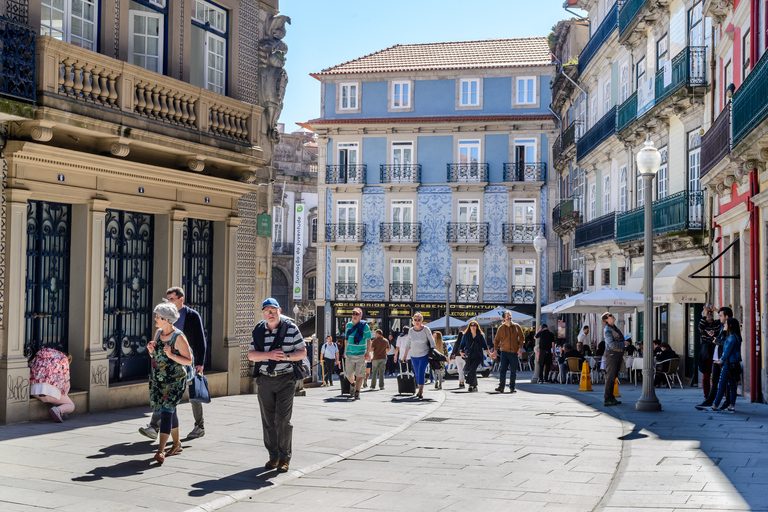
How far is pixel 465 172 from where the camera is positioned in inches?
1789

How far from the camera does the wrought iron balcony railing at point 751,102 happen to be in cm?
1370

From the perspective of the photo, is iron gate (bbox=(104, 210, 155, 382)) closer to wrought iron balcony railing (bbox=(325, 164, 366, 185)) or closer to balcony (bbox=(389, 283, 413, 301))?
balcony (bbox=(389, 283, 413, 301))

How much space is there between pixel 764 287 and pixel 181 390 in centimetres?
1086

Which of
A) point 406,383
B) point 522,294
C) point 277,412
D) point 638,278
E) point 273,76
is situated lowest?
point 406,383

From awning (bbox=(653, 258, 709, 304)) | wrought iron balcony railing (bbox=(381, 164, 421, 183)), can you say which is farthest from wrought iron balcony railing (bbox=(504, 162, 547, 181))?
awning (bbox=(653, 258, 709, 304))

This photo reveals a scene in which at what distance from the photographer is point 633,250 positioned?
91.3 feet

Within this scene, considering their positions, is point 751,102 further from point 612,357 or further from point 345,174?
point 345,174

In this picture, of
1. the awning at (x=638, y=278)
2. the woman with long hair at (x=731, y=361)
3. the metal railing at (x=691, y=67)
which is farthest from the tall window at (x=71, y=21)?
the awning at (x=638, y=278)

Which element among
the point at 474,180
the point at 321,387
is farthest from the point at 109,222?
the point at 474,180

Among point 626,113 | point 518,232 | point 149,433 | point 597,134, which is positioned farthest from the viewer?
point 518,232

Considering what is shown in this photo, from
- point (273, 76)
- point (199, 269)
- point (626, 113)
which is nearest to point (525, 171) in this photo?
point (626, 113)

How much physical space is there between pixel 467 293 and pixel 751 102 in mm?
30503

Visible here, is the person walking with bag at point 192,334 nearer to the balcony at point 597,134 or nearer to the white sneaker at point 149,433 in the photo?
the white sneaker at point 149,433

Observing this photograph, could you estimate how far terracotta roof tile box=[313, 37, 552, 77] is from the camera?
4584 cm
